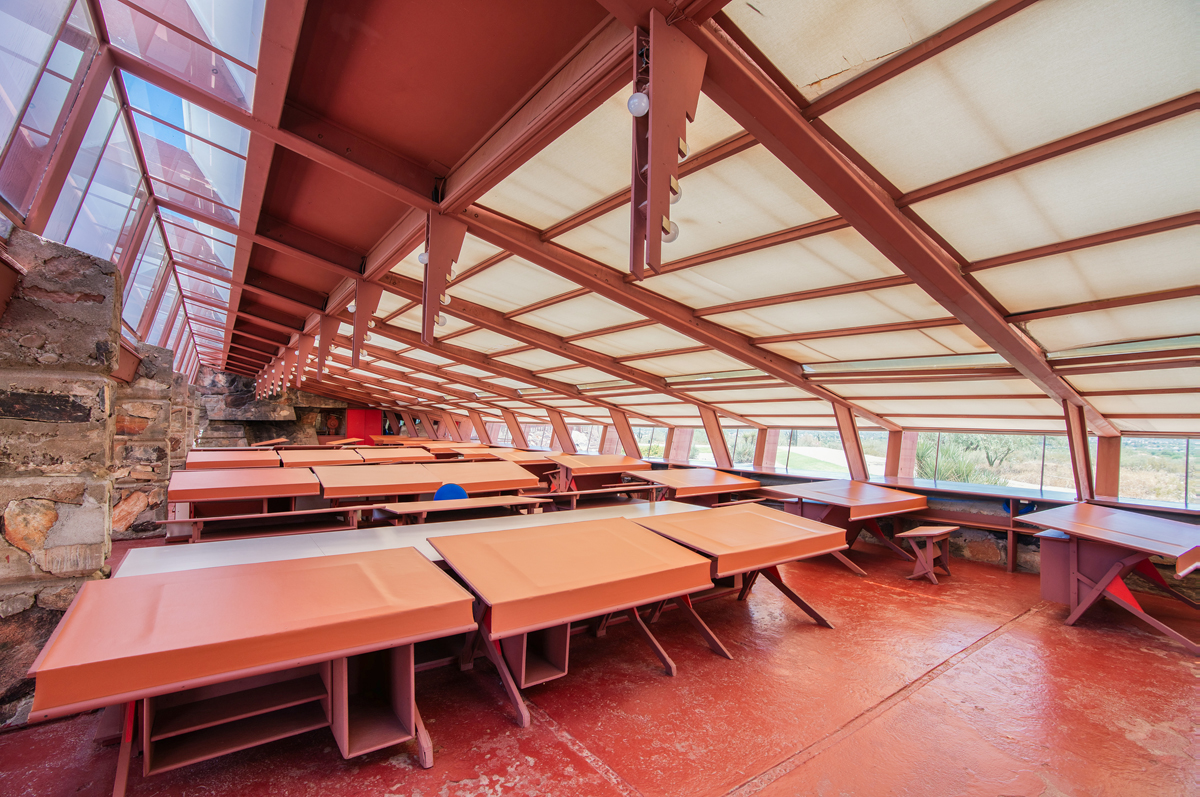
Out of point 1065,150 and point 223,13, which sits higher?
point 223,13

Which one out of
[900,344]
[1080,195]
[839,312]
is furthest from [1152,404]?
[1080,195]

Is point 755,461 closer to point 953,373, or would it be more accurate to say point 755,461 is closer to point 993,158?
point 953,373

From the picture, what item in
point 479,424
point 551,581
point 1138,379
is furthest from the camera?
point 479,424

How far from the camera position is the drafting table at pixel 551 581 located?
211 cm

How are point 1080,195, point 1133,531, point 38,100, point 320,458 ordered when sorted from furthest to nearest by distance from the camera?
point 320,458, point 1133,531, point 1080,195, point 38,100

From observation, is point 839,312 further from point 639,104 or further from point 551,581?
point 551,581

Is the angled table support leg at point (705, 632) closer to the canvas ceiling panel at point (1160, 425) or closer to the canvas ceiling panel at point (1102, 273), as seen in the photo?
the canvas ceiling panel at point (1102, 273)

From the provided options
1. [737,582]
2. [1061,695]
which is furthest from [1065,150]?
[737,582]

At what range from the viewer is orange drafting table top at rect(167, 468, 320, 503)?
3656mm

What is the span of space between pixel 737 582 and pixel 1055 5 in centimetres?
460

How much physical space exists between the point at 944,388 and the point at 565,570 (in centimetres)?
773

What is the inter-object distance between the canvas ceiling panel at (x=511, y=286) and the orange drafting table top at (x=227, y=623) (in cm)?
521

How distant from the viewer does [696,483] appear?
22.6ft

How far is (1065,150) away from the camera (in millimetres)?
3195
